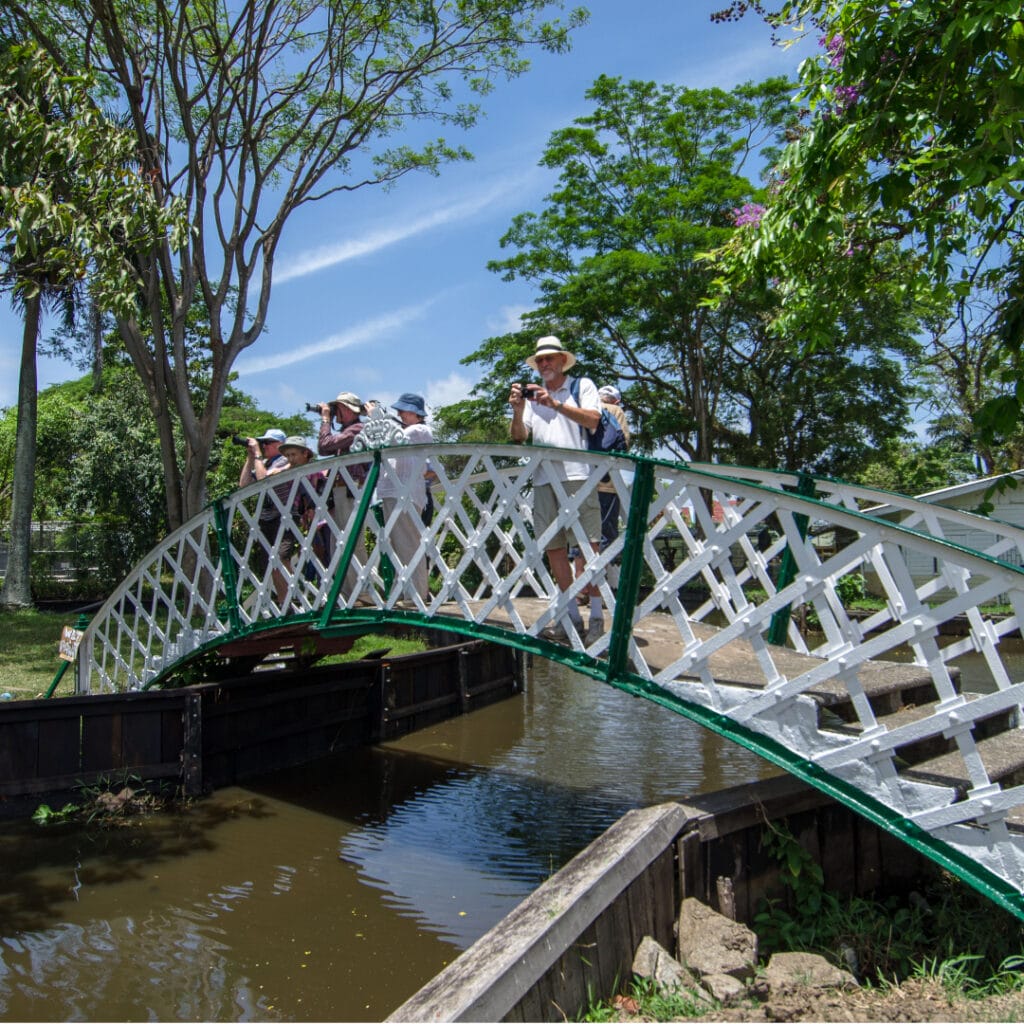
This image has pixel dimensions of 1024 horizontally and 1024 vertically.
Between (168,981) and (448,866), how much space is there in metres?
2.47

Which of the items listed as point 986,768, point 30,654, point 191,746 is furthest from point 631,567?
point 30,654

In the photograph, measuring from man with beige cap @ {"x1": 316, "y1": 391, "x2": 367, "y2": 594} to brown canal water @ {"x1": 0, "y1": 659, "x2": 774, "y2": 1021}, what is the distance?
231cm

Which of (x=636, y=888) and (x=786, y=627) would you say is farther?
(x=786, y=627)

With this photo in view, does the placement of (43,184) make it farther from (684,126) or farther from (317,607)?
(684,126)

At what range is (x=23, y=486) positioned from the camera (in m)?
18.8

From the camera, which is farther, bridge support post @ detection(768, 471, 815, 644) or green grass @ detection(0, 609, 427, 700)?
green grass @ detection(0, 609, 427, 700)

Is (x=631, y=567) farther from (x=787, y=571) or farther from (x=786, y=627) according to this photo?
(x=786, y=627)

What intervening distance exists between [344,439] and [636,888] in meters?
4.93

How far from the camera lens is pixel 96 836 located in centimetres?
771

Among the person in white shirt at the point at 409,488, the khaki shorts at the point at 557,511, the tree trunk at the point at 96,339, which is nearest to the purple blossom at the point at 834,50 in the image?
the khaki shorts at the point at 557,511

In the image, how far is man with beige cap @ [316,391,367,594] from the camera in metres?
7.96

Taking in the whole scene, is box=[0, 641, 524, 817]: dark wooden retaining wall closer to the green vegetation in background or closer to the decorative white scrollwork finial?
the decorative white scrollwork finial

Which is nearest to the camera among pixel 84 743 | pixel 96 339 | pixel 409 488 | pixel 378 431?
pixel 409 488

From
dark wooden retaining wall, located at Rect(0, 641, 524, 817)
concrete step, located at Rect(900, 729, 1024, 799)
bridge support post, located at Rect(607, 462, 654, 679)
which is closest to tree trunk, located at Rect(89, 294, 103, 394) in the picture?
dark wooden retaining wall, located at Rect(0, 641, 524, 817)
